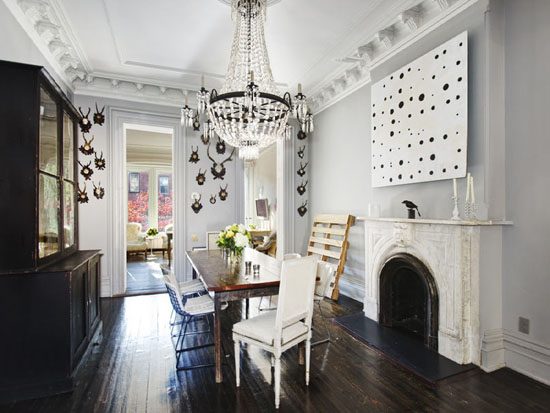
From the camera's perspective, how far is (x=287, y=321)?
2244 millimetres

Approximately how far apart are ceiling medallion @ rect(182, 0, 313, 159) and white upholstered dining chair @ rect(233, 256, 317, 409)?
1.44 meters

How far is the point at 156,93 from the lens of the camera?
5207mm

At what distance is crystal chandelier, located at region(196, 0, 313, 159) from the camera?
2871 millimetres

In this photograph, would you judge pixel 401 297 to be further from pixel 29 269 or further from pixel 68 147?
pixel 68 147

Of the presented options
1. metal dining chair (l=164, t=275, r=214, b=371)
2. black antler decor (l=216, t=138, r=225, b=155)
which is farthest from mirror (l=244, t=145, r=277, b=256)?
metal dining chair (l=164, t=275, r=214, b=371)

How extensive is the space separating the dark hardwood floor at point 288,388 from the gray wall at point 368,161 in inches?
55.5

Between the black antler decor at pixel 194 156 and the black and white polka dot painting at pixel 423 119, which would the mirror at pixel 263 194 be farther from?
the black and white polka dot painting at pixel 423 119

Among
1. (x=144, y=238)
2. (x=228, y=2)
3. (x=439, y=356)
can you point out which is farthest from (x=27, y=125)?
(x=144, y=238)

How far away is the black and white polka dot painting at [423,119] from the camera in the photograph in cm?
285

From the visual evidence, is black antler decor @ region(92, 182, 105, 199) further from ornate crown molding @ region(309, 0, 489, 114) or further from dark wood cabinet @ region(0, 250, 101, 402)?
ornate crown molding @ region(309, 0, 489, 114)

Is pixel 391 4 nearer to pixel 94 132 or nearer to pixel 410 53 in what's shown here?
pixel 410 53

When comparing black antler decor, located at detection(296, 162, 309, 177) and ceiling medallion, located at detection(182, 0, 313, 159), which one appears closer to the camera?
ceiling medallion, located at detection(182, 0, 313, 159)

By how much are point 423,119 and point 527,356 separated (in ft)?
7.54

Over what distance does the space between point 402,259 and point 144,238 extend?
768cm
